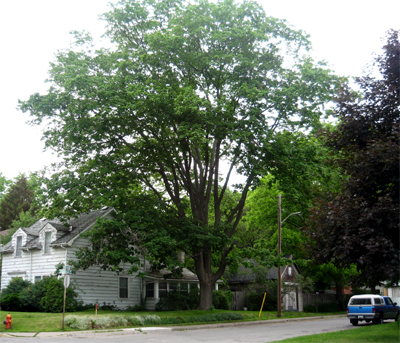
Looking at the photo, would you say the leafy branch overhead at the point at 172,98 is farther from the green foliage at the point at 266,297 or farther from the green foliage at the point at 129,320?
the green foliage at the point at 266,297

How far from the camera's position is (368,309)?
25.9 metres

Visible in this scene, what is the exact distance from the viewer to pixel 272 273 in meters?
45.4

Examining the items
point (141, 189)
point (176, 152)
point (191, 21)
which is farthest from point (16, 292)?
point (191, 21)

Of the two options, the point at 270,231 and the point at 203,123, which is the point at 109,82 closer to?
the point at 203,123

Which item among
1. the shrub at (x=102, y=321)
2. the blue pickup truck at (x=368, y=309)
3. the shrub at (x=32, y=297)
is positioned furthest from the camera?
the shrub at (x=32, y=297)

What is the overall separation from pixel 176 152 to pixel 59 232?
1185cm

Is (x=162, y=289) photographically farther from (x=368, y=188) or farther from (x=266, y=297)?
(x=368, y=188)

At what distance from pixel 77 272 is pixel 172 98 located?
47.9 feet

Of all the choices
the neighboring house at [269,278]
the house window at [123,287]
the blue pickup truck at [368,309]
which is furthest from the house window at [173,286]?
the blue pickup truck at [368,309]

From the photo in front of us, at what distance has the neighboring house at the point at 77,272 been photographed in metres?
31.8

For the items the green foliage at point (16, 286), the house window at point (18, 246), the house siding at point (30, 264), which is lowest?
the green foliage at point (16, 286)

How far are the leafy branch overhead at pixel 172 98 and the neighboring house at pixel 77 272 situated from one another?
666 cm

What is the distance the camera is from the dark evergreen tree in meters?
13.1

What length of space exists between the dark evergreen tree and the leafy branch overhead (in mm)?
8371
